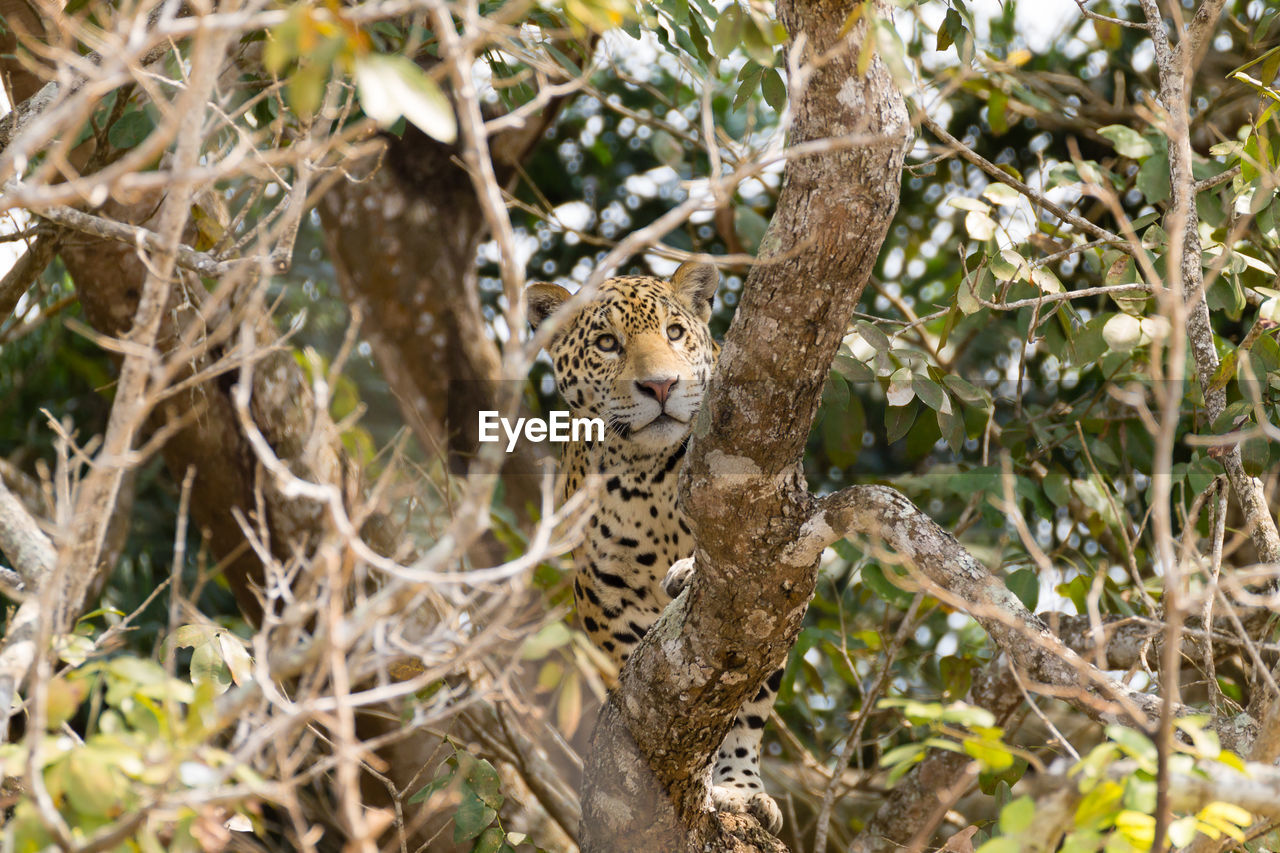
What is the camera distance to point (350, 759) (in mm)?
1755

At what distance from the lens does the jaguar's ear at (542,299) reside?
5.22 meters

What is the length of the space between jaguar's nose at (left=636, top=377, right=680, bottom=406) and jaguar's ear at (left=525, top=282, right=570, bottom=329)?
2.97ft

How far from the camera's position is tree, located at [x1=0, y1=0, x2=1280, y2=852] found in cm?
196

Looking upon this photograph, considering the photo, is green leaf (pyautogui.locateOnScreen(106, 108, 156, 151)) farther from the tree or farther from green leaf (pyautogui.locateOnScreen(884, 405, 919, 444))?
green leaf (pyautogui.locateOnScreen(884, 405, 919, 444))

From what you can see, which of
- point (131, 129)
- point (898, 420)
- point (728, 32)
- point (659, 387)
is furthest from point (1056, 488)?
point (131, 129)

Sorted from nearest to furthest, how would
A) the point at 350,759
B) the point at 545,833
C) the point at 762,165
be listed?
the point at 350,759, the point at 762,165, the point at 545,833

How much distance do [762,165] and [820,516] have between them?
118cm

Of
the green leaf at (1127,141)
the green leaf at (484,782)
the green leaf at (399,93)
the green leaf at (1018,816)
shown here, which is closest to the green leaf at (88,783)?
the green leaf at (399,93)

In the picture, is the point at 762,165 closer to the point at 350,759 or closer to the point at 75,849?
the point at 350,759

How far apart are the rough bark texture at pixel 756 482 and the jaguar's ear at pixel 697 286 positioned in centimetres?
205

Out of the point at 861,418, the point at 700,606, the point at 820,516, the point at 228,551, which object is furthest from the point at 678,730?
the point at 228,551

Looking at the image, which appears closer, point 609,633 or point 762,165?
point 762,165

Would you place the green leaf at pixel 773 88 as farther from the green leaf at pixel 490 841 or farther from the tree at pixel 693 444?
the green leaf at pixel 490 841

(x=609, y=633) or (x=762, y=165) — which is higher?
(x=762, y=165)
